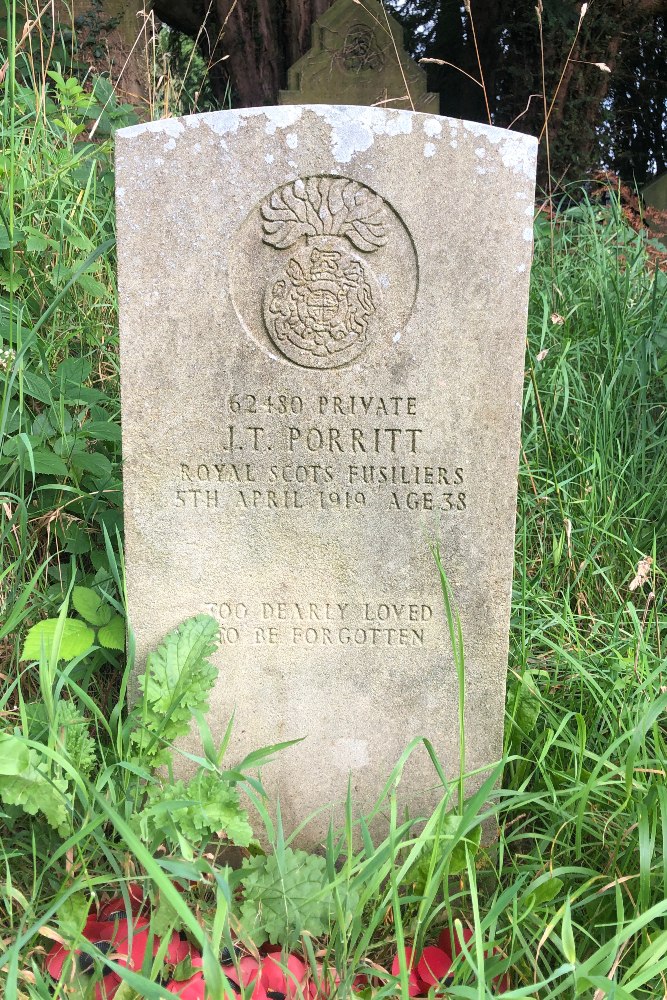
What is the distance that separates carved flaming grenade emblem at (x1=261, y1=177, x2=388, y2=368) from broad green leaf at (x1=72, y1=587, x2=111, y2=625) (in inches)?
31.0

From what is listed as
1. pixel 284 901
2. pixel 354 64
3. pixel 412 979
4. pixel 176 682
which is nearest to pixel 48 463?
pixel 176 682

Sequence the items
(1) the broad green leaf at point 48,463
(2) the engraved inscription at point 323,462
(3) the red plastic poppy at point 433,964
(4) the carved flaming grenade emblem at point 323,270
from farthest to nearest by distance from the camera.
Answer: (1) the broad green leaf at point 48,463
(2) the engraved inscription at point 323,462
(4) the carved flaming grenade emblem at point 323,270
(3) the red plastic poppy at point 433,964

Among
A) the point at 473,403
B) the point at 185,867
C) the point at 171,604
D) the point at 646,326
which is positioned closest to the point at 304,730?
the point at 171,604

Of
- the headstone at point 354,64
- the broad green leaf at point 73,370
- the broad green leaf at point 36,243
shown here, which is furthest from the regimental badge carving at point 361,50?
the broad green leaf at point 73,370

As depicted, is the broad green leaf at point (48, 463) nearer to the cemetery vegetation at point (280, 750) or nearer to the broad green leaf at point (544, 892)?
the cemetery vegetation at point (280, 750)

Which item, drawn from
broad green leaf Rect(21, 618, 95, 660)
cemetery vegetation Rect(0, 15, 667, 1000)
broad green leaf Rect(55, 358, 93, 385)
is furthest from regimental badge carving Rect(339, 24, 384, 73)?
broad green leaf Rect(21, 618, 95, 660)

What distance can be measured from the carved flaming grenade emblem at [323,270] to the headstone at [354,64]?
11.0ft

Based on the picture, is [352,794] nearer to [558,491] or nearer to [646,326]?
[558,491]

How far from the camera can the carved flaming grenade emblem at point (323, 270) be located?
1729 millimetres

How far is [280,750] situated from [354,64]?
421 cm

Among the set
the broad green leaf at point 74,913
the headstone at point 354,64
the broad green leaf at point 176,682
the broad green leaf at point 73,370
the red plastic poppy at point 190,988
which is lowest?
the red plastic poppy at point 190,988

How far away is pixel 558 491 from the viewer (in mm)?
2512

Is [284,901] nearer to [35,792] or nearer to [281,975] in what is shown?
[281,975]

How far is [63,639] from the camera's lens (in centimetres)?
192
